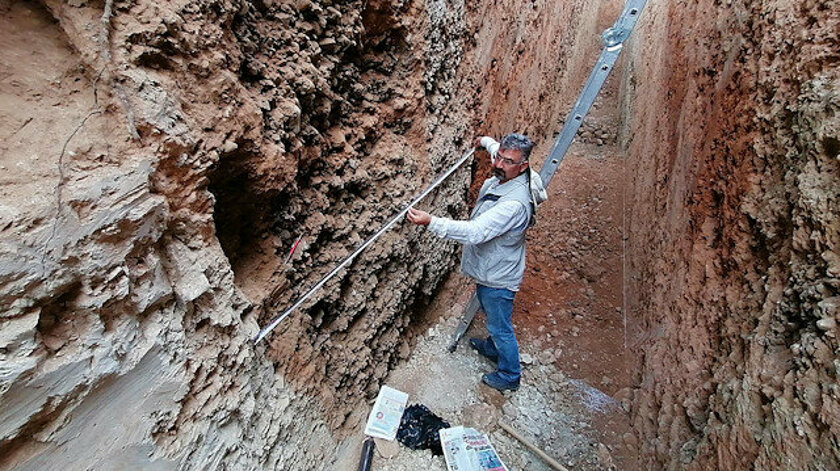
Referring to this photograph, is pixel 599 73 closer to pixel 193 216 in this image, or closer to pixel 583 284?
pixel 193 216

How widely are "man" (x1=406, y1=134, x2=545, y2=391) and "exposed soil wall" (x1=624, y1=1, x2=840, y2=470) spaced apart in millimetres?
966

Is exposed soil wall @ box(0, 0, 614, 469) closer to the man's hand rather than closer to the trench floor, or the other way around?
the man's hand

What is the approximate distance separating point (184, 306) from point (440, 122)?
6.64ft

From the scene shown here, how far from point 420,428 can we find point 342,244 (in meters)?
1.34

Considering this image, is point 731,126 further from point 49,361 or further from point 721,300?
point 49,361

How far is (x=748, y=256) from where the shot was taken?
1.72 meters

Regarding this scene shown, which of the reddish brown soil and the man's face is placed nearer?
the man's face

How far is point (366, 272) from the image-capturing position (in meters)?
2.19

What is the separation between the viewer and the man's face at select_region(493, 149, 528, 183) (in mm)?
2131

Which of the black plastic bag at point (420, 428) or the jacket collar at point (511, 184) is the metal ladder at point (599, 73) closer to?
the jacket collar at point (511, 184)

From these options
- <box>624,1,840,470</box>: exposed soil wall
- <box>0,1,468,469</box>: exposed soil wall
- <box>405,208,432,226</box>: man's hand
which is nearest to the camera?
<box>0,1,468,469</box>: exposed soil wall

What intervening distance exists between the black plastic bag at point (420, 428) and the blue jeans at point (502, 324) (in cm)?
62

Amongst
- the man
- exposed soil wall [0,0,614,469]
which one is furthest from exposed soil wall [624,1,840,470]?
exposed soil wall [0,0,614,469]

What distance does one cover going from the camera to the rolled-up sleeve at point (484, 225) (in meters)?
2.02
